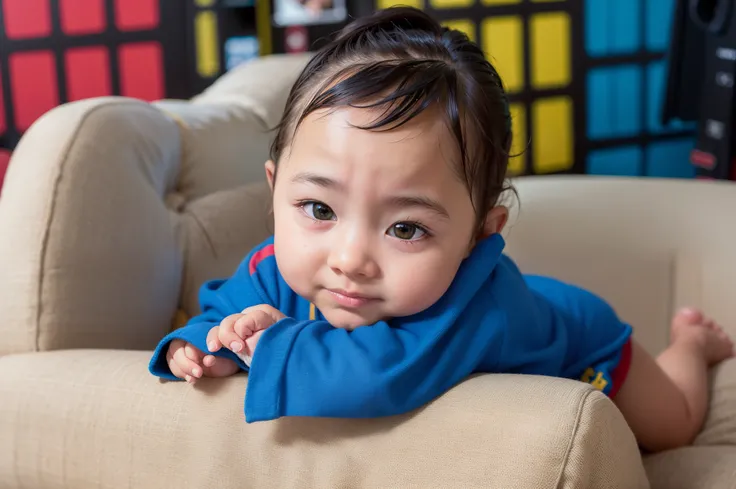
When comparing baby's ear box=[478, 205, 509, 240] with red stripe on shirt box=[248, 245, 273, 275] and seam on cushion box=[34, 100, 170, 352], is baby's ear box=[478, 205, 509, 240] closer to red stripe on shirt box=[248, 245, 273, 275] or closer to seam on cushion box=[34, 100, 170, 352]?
red stripe on shirt box=[248, 245, 273, 275]

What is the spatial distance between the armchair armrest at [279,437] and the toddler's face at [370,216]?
13 cm

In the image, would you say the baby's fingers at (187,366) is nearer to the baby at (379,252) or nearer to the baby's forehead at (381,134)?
the baby at (379,252)

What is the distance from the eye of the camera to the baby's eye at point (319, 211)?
3.35 feet

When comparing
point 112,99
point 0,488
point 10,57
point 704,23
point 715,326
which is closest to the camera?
point 0,488

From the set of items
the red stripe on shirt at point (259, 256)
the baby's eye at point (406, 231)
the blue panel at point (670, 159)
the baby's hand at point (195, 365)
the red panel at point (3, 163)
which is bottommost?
the blue panel at point (670, 159)

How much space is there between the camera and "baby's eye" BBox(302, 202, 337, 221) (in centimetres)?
102

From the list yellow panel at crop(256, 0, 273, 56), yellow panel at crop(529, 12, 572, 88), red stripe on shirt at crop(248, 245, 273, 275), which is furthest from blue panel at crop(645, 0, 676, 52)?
red stripe on shirt at crop(248, 245, 273, 275)

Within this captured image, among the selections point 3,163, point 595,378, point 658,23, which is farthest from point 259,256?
point 658,23

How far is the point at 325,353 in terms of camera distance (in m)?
0.98

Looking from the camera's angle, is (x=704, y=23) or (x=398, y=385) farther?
(x=704, y=23)

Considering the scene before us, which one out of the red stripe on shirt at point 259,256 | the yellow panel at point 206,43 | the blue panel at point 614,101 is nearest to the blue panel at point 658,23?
the blue panel at point 614,101

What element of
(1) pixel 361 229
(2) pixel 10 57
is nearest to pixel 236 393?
(1) pixel 361 229

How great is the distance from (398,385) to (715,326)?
0.83 metres

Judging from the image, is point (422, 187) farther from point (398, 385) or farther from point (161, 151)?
point (161, 151)
